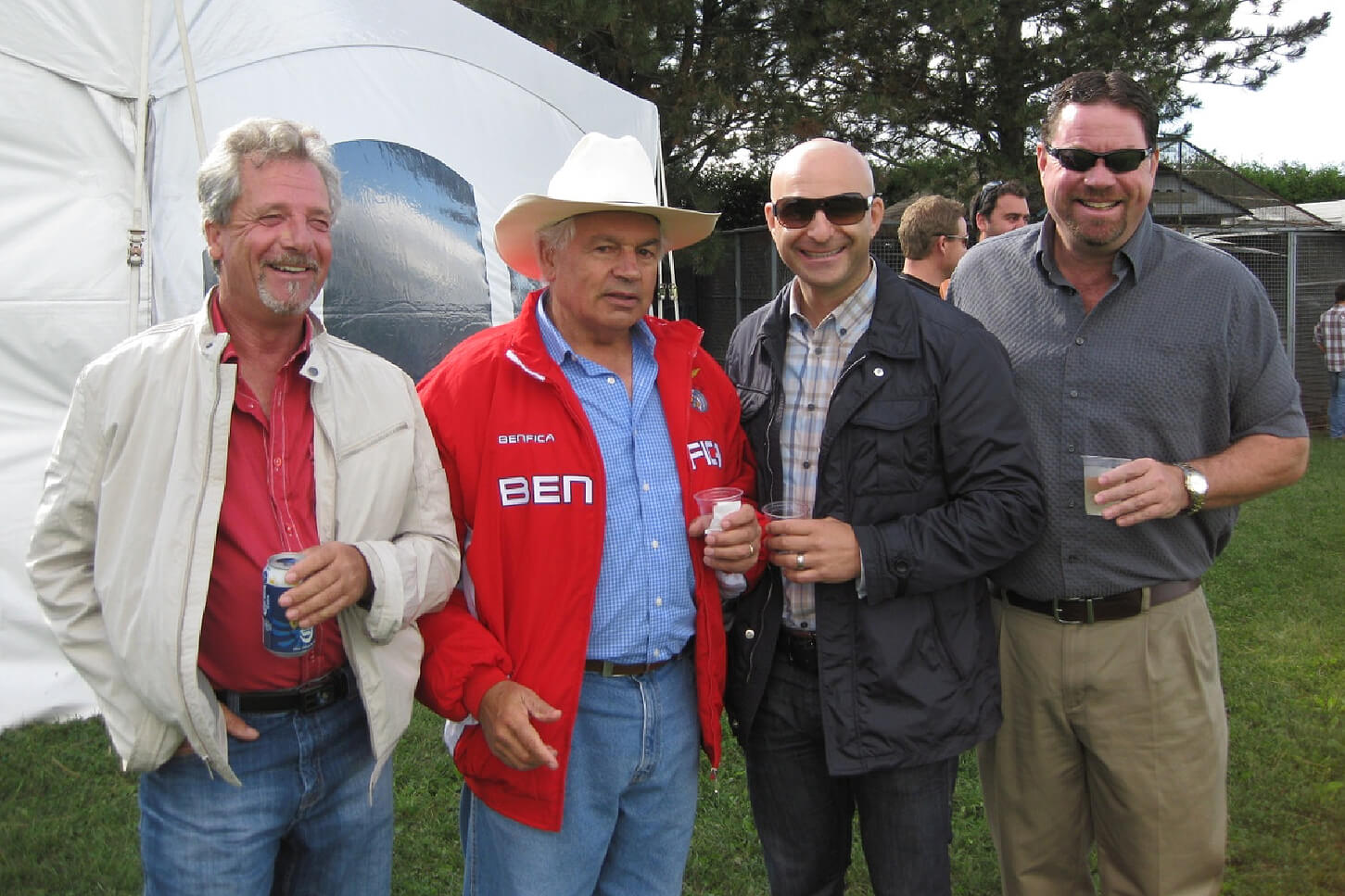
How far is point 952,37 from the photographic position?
11.7m

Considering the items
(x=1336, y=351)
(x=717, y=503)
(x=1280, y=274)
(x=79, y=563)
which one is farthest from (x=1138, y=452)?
(x=1280, y=274)

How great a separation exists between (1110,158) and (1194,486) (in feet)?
2.72

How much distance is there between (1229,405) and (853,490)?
101cm

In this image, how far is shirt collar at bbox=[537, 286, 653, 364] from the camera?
2400mm

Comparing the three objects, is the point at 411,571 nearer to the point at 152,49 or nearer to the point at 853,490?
the point at 853,490

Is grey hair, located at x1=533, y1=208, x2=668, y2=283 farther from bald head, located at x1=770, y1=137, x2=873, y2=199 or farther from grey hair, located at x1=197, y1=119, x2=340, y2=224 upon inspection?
grey hair, located at x1=197, y1=119, x2=340, y2=224

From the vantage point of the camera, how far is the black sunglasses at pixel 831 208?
8.20ft

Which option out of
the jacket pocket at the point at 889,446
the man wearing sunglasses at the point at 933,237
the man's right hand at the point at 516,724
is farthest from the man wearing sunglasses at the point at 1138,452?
the man wearing sunglasses at the point at 933,237

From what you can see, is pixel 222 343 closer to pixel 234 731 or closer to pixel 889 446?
pixel 234 731

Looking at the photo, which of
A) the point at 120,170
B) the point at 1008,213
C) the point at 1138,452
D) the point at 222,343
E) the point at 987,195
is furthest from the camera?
the point at 987,195

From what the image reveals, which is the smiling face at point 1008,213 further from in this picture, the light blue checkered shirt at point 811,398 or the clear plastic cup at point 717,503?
the clear plastic cup at point 717,503

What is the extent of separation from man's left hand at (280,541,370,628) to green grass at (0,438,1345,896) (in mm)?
1877

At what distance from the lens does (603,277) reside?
241 cm

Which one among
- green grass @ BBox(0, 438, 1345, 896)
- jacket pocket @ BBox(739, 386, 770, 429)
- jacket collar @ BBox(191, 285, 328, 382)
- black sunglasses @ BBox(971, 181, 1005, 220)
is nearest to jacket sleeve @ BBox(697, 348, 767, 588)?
jacket pocket @ BBox(739, 386, 770, 429)
